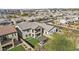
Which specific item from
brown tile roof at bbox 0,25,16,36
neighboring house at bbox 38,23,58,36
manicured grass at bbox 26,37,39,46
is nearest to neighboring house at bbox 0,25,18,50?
brown tile roof at bbox 0,25,16,36

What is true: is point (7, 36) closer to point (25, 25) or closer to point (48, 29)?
point (25, 25)

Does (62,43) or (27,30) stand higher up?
(27,30)

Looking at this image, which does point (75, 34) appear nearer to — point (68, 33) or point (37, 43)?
point (68, 33)

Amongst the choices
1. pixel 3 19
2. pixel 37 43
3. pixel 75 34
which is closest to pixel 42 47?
pixel 37 43

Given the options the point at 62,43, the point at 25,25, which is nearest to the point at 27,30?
the point at 25,25
